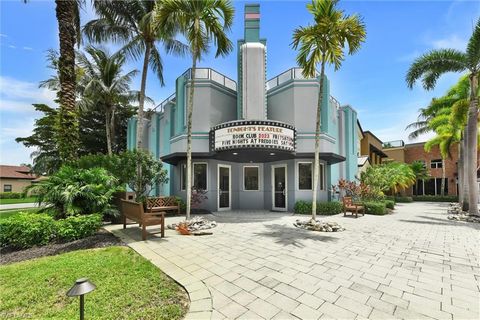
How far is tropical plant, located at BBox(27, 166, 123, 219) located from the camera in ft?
22.9

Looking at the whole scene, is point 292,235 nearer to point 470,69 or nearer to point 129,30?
point 470,69

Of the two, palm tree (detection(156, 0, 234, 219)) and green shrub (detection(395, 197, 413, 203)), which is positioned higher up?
palm tree (detection(156, 0, 234, 219))

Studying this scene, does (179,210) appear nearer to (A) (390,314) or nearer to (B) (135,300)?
(B) (135,300)

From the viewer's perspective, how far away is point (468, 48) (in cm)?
1088

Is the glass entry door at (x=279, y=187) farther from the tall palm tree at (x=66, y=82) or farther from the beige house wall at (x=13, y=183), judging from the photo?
the beige house wall at (x=13, y=183)

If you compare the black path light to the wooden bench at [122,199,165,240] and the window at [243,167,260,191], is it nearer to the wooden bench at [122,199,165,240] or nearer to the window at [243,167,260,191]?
the wooden bench at [122,199,165,240]

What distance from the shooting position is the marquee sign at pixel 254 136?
10.2 m

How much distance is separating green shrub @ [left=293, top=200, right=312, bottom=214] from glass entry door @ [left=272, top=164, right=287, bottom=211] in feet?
2.84

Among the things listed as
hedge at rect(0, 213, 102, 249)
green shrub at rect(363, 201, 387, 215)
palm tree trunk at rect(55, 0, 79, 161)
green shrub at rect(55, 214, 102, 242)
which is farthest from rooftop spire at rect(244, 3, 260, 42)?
hedge at rect(0, 213, 102, 249)

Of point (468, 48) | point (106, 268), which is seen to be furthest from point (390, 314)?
point (468, 48)

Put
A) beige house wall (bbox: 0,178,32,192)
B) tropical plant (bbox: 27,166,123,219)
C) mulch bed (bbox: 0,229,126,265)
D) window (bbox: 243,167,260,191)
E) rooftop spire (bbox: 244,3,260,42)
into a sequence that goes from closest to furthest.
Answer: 1. mulch bed (bbox: 0,229,126,265)
2. tropical plant (bbox: 27,166,123,219)
3. rooftop spire (bbox: 244,3,260,42)
4. window (bbox: 243,167,260,191)
5. beige house wall (bbox: 0,178,32,192)

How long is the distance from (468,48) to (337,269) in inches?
535

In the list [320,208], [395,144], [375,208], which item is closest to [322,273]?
[320,208]

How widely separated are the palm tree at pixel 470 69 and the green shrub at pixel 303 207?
7.93 meters
